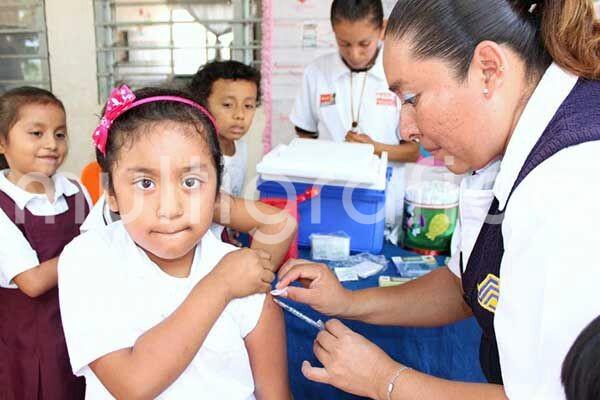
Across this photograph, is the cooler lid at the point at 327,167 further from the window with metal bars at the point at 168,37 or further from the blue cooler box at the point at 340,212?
the window with metal bars at the point at 168,37

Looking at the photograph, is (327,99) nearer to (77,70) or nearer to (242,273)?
(242,273)

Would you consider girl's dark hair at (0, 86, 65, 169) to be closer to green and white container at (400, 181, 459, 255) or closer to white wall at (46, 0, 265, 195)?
green and white container at (400, 181, 459, 255)

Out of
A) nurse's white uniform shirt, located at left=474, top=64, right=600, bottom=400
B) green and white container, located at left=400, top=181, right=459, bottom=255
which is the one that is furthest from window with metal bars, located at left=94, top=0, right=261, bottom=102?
nurse's white uniform shirt, located at left=474, top=64, right=600, bottom=400

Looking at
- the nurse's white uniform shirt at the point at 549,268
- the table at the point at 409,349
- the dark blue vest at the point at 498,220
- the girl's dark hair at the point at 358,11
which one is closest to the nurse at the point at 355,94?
the girl's dark hair at the point at 358,11

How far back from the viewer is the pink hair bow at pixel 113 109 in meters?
1.05

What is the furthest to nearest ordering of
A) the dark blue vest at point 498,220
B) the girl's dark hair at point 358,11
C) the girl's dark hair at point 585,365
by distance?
the girl's dark hair at point 358,11
the dark blue vest at point 498,220
the girl's dark hair at point 585,365

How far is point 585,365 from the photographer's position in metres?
0.62

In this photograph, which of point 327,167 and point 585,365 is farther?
point 327,167

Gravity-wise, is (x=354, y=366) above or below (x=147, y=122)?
below

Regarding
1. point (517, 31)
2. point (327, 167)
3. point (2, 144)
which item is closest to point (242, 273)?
point (517, 31)

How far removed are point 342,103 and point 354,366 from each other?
1991 millimetres

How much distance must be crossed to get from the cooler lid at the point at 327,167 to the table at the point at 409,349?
0.49m

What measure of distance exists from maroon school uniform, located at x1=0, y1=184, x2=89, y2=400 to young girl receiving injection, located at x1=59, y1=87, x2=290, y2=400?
572mm

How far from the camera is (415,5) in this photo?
36.8 inches
